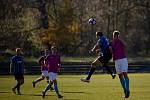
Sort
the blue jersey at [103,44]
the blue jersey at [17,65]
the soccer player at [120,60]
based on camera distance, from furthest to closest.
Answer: the blue jersey at [17,65] < the blue jersey at [103,44] < the soccer player at [120,60]

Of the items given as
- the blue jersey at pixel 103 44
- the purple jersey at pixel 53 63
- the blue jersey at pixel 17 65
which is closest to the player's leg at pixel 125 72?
the blue jersey at pixel 103 44

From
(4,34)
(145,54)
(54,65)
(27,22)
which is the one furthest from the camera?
(145,54)

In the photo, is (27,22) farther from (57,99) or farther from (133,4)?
(57,99)

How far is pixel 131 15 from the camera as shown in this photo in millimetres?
85438

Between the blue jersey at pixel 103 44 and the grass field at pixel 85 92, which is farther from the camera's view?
the blue jersey at pixel 103 44

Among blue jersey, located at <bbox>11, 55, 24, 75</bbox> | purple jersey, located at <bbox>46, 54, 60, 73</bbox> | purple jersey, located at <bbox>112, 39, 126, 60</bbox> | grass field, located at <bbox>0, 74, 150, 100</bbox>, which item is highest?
purple jersey, located at <bbox>112, 39, 126, 60</bbox>

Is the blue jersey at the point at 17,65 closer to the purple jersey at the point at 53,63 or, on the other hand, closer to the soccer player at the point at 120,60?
the purple jersey at the point at 53,63

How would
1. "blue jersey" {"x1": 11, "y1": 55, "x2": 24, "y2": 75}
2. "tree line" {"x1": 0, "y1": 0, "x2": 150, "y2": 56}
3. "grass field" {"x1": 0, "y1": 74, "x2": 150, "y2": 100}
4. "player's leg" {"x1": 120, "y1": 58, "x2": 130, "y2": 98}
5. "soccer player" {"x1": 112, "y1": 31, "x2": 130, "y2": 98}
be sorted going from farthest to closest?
"tree line" {"x1": 0, "y1": 0, "x2": 150, "y2": 56} → "blue jersey" {"x1": 11, "y1": 55, "x2": 24, "y2": 75} → "grass field" {"x1": 0, "y1": 74, "x2": 150, "y2": 100} → "soccer player" {"x1": 112, "y1": 31, "x2": 130, "y2": 98} → "player's leg" {"x1": 120, "y1": 58, "x2": 130, "y2": 98}

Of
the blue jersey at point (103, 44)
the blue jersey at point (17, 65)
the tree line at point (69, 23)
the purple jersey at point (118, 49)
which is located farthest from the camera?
the tree line at point (69, 23)

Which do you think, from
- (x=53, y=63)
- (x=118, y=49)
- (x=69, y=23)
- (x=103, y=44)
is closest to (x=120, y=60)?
(x=118, y=49)

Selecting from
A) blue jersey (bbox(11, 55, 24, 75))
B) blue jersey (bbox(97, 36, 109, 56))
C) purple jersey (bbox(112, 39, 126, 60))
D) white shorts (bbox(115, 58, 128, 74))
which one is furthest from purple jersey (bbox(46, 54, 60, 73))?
blue jersey (bbox(11, 55, 24, 75))

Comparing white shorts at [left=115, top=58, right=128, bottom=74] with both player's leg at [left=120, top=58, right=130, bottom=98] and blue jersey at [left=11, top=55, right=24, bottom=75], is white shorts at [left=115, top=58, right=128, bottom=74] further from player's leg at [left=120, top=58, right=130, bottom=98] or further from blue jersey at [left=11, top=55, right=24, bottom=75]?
blue jersey at [left=11, top=55, right=24, bottom=75]

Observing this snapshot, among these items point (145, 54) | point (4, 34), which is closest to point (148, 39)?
point (145, 54)

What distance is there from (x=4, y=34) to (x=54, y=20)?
6.89 m
